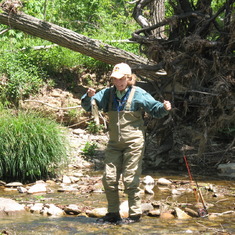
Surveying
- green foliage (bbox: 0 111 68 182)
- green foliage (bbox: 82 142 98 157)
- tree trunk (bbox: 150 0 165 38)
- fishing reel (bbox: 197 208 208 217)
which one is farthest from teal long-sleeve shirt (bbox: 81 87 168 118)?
tree trunk (bbox: 150 0 165 38)

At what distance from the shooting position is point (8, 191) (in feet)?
21.6

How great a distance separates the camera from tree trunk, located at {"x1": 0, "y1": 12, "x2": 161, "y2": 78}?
9234mm

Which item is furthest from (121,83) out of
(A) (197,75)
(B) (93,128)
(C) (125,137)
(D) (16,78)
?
(D) (16,78)

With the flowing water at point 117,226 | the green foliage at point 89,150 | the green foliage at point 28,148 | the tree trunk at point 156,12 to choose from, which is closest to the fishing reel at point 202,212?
the flowing water at point 117,226

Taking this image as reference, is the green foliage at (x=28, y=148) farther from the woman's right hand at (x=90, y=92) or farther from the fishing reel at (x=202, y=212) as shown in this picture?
the fishing reel at (x=202, y=212)

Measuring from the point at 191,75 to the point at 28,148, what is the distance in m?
2.83

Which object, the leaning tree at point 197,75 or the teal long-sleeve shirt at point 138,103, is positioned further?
the leaning tree at point 197,75

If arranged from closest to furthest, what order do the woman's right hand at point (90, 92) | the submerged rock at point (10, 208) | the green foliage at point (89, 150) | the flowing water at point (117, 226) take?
the flowing water at point (117, 226), the woman's right hand at point (90, 92), the submerged rock at point (10, 208), the green foliage at point (89, 150)

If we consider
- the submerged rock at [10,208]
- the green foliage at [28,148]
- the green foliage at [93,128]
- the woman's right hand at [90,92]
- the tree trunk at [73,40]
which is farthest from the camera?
the green foliage at [93,128]

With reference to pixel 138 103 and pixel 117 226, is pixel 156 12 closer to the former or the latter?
pixel 138 103

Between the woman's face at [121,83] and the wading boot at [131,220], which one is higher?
the woman's face at [121,83]


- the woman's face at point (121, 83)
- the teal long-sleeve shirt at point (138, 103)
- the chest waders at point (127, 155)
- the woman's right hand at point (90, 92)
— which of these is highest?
the woman's face at point (121, 83)

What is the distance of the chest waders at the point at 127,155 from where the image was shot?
482 cm

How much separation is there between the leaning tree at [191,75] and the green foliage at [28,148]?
5.97 ft
